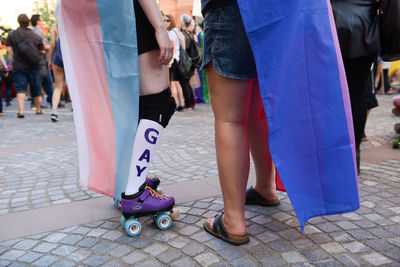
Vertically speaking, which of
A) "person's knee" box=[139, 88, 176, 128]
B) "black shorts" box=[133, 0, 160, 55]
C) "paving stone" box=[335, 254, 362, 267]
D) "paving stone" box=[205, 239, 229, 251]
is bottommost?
"paving stone" box=[335, 254, 362, 267]

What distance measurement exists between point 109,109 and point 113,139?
0.18 m

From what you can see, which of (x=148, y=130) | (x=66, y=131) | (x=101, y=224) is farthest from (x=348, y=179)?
(x=66, y=131)

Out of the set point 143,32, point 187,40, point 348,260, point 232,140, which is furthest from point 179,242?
point 187,40

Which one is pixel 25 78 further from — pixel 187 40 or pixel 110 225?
pixel 110 225

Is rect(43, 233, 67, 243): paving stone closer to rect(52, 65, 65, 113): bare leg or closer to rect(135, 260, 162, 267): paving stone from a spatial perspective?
rect(135, 260, 162, 267): paving stone

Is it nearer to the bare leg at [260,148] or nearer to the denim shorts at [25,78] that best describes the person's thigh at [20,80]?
the denim shorts at [25,78]

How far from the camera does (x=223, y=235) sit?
6.06 feet

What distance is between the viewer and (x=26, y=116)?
796cm

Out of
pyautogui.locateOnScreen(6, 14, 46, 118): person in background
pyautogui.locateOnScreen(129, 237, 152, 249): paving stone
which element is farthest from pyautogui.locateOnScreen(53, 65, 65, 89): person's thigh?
pyautogui.locateOnScreen(129, 237, 152, 249): paving stone

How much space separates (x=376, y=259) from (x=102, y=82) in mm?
1645

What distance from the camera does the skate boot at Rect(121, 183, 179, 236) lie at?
1.96m

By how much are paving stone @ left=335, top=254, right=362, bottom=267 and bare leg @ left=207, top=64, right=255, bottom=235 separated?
47cm

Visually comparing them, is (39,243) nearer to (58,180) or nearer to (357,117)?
(58,180)

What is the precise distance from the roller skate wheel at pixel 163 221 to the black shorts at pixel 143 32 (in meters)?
0.92
